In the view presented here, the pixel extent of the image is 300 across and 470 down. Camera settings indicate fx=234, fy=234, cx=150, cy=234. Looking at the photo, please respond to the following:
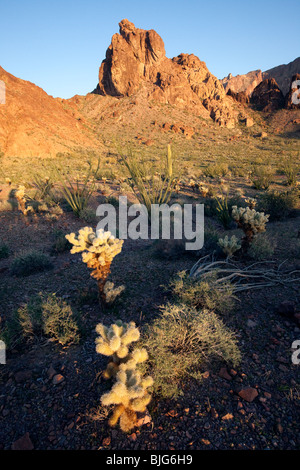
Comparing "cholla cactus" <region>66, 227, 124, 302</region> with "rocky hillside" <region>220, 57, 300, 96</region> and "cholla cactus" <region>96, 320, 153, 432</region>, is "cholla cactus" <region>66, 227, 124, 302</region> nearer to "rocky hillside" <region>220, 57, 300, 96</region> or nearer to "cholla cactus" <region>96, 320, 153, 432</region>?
"cholla cactus" <region>96, 320, 153, 432</region>

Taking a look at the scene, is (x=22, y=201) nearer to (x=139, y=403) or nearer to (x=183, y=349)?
(x=183, y=349)

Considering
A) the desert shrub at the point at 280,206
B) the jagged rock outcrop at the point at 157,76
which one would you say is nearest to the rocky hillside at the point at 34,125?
the jagged rock outcrop at the point at 157,76

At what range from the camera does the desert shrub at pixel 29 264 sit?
5.20 meters

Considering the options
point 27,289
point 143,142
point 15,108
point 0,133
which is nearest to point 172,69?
point 143,142

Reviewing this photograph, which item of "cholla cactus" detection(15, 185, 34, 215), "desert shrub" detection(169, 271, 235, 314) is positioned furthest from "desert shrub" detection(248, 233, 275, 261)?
"cholla cactus" detection(15, 185, 34, 215)

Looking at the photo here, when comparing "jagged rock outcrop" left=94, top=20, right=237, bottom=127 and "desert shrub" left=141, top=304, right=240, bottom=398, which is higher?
"jagged rock outcrop" left=94, top=20, right=237, bottom=127

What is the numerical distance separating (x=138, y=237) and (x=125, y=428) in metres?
5.84

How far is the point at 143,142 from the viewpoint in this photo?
35.1m

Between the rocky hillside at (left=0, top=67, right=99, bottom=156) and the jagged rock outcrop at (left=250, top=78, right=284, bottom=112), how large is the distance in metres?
39.8

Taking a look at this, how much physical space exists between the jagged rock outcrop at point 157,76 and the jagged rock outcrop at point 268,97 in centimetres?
623

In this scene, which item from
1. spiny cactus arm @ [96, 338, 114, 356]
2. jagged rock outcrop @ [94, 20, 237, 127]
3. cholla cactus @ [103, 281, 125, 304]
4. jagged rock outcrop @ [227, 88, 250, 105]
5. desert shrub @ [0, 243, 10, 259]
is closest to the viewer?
spiny cactus arm @ [96, 338, 114, 356]

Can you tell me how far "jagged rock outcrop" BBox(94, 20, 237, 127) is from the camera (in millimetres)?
54906
